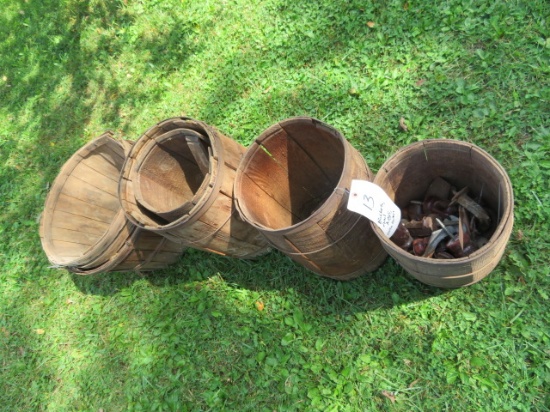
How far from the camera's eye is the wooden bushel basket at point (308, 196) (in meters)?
2.64

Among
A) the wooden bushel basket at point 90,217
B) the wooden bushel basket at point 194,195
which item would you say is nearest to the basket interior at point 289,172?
the wooden bushel basket at point 194,195

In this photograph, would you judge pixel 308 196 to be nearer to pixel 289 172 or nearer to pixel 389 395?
pixel 289 172

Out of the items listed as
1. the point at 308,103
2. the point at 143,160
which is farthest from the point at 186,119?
the point at 308,103

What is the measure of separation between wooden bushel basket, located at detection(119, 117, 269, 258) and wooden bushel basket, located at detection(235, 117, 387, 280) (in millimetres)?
234

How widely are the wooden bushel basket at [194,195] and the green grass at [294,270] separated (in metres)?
0.57

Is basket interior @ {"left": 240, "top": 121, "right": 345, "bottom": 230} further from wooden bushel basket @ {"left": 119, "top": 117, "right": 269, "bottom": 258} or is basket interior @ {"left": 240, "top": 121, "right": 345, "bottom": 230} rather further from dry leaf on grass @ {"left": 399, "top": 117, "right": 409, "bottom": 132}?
dry leaf on grass @ {"left": 399, "top": 117, "right": 409, "bottom": 132}

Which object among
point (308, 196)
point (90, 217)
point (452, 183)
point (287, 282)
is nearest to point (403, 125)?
point (452, 183)

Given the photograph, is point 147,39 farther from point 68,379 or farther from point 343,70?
point 68,379

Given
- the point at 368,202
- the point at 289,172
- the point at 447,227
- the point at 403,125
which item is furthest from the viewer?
the point at 403,125

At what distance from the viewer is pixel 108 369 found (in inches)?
161

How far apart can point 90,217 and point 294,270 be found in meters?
2.21

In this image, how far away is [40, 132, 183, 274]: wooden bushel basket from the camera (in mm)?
3654

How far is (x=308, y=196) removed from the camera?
369cm

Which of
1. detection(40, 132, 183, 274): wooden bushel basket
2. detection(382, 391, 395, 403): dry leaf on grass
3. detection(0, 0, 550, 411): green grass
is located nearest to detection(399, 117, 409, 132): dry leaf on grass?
detection(0, 0, 550, 411): green grass
